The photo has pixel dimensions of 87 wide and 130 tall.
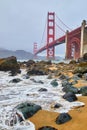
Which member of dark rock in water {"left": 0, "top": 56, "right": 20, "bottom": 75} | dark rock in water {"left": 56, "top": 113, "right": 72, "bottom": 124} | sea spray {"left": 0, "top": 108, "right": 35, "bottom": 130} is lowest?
sea spray {"left": 0, "top": 108, "right": 35, "bottom": 130}

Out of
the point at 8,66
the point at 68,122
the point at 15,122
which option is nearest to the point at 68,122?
the point at 68,122

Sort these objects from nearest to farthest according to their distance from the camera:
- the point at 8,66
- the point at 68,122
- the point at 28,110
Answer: the point at 68,122 < the point at 28,110 < the point at 8,66

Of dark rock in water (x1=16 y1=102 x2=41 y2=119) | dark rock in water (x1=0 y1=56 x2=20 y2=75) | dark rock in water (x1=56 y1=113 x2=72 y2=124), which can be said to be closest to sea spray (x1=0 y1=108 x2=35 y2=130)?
dark rock in water (x1=16 y1=102 x2=41 y2=119)

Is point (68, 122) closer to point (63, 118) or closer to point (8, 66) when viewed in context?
point (63, 118)

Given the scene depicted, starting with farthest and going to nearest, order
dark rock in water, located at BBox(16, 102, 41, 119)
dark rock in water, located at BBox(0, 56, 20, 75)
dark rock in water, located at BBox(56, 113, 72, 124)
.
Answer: dark rock in water, located at BBox(0, 56, 20, 75), dark rock in water, located at BBox(16, 102, 41, 119), dark rock in water, located at BBox(56, 113, 72, 124)

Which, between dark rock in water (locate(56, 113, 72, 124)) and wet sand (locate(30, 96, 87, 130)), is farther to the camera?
dark rock in water (locate(56, 113, 72, 124))

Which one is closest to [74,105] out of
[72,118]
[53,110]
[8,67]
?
[53,110]

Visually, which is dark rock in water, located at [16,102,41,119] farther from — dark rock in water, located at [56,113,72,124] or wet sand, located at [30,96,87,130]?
dark rock in water, located at [56,113,72,124]

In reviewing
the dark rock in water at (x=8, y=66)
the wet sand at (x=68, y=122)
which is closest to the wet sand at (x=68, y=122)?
the wet sand at (x=68, y=122)

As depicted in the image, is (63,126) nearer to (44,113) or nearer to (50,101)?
(44,113)

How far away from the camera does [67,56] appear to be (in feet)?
143

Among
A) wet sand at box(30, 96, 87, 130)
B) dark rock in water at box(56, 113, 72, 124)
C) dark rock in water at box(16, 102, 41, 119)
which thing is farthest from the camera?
dark rock in water at box(16, 102, 41, 119)

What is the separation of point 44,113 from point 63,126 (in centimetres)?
54

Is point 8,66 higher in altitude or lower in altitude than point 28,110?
higher
